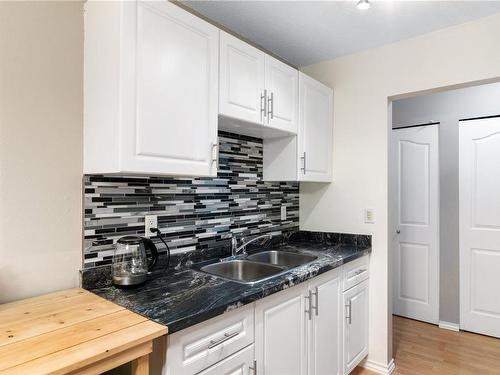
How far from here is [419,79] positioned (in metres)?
2.25

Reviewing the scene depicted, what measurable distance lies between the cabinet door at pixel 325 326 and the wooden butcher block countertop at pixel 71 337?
1031mm

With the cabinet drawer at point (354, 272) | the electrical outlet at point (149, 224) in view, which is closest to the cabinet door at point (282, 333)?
the cabinet drawer at point (354, 272)

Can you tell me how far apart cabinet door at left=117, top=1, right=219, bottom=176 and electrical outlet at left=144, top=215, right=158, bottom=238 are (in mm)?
383

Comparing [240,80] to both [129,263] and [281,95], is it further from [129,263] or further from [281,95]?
[129,263]

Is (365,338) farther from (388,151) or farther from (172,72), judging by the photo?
(172,72)

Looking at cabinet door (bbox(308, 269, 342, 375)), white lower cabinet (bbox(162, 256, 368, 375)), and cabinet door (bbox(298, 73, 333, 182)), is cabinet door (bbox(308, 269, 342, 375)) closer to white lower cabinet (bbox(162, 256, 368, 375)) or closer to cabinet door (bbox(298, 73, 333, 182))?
white lower cabinet (bbox(162, 256, 368, 375))

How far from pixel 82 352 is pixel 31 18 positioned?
129 cm

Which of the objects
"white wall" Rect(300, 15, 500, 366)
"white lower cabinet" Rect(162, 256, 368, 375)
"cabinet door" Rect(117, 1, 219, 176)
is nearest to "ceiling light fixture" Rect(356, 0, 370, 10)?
"white wall" Rect(300, 15, 500, 366)

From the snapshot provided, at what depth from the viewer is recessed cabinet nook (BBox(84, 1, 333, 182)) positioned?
125 cm

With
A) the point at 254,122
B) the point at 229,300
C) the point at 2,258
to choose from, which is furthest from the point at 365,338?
the point at 2,258

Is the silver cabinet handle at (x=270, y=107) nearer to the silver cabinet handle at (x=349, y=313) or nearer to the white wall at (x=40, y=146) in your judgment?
the white wall at (x=40, y=146)

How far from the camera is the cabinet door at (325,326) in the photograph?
1.80 meters

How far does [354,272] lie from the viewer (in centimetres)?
224

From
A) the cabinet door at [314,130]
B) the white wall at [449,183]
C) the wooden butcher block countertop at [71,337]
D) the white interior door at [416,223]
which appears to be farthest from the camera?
the white interior door at [416,223]
